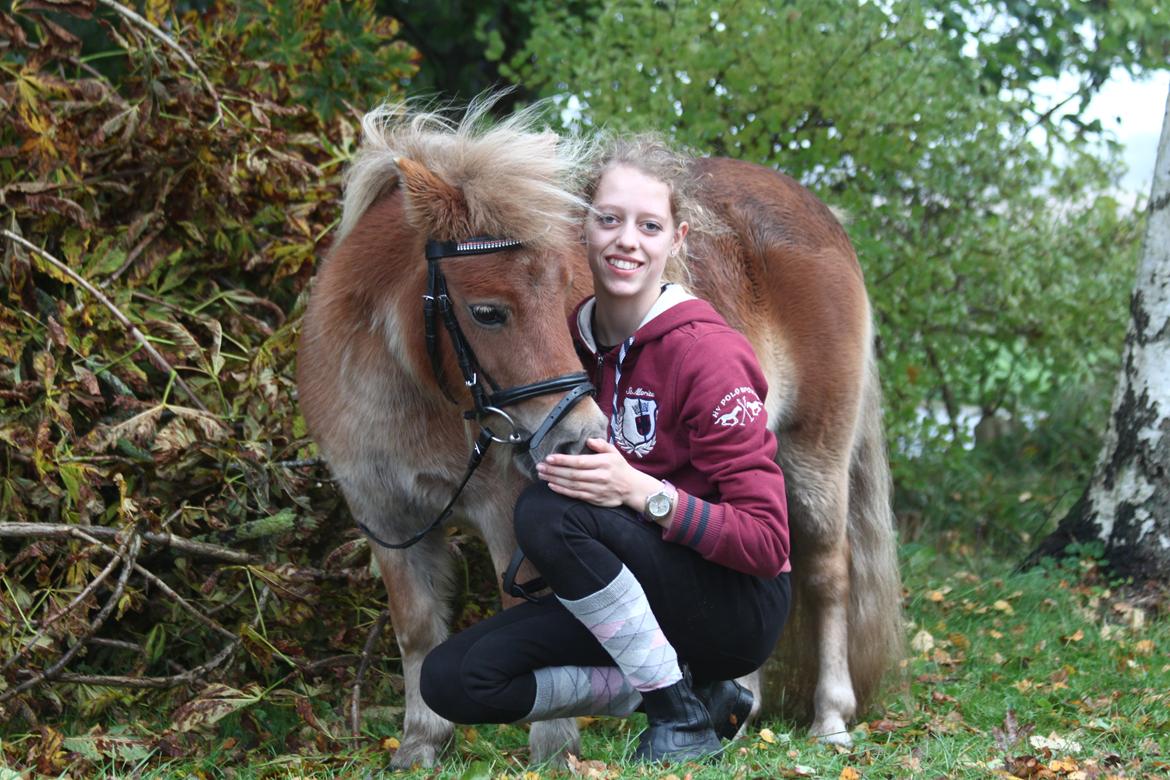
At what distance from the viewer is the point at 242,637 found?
403 cm

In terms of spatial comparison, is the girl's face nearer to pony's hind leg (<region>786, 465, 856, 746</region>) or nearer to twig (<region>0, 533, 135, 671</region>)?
pony's hind leg (<region>786, 465, 856, 746</region>)

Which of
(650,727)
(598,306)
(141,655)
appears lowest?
(141,655)

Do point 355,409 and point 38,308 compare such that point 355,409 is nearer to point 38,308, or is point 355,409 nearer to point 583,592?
point 583,592

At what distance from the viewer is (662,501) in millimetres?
2840

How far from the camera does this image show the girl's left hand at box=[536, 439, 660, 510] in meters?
2.81

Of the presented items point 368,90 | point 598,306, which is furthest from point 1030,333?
point 598,306

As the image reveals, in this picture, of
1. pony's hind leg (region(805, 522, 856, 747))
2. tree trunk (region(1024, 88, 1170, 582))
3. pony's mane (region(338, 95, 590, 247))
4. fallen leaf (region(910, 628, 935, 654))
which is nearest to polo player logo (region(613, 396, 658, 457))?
pony's mane (region(338, 95, 590, 247))

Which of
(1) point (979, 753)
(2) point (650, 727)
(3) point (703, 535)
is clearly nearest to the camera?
(3) point (703, 535)

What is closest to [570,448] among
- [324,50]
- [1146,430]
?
[1146,430]

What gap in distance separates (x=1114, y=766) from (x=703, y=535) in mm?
1409

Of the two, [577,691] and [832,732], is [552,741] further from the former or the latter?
[832,732]

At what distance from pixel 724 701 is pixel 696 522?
29.8 inches

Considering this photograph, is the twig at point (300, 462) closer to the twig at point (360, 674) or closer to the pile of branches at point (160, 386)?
the pile of branches at point (160, 386)

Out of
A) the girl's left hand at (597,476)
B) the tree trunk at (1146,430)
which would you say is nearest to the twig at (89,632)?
the girl's left hand at (597,476)
